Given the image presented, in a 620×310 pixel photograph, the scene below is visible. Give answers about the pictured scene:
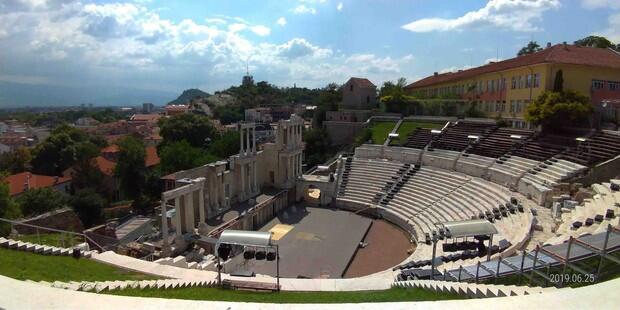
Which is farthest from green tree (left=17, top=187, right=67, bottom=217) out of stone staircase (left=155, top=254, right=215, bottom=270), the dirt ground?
the dirt ground

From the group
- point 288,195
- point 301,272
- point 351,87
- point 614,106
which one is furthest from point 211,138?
point 614,106

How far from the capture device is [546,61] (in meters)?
31.1

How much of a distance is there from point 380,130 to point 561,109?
1939 cm

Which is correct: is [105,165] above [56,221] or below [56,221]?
below

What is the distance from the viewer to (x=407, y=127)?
142ft

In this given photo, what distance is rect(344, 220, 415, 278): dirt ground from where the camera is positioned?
21.8 metres

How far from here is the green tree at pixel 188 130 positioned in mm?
62922

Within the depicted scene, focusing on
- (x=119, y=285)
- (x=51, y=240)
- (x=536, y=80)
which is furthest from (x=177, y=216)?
(x=536, y=80)

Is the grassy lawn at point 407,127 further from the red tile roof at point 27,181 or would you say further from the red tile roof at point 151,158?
the red tile roof at point 27,181

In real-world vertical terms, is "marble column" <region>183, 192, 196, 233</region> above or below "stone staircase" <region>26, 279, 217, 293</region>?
below

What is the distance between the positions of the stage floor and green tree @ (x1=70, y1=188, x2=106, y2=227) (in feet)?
50.7

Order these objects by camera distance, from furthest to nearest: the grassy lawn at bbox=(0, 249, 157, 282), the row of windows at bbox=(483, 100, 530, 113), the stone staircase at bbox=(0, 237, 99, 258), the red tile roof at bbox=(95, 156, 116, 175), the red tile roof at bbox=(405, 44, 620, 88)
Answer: the red tile roof at bbox=(95, 156, 116, 175)
the row of windows at bbox=(483, 100, 530, 113)
the red tile roof at bbox=(405, 44, 620, 88)
the stone staircase at bbox=(0, 237, 99, 258)
the grassy lawn at bbox=(0, 249, 157, 282)

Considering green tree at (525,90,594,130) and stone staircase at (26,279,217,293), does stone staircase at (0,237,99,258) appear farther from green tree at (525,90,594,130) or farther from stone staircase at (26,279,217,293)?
green tree at (525,90,594,130)

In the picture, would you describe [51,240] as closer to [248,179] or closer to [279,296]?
[279,296]
